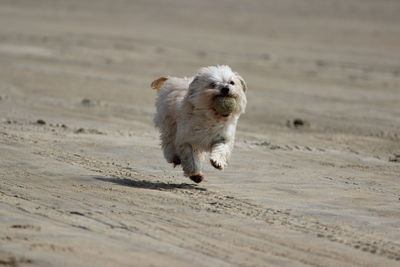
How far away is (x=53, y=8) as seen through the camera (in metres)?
39.3

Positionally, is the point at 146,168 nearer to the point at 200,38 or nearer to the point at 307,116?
the point at 307,116

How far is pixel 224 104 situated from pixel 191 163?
73 centimetres

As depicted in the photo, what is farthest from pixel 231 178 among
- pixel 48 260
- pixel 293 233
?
pixel 48 260

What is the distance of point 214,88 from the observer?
32.6 ft

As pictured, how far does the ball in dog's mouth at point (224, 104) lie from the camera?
32.5ft

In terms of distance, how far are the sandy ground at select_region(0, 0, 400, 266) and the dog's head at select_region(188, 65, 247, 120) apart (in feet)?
2.71

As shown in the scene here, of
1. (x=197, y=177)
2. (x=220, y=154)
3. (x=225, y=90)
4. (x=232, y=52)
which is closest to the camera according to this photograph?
(x=225, y=90)

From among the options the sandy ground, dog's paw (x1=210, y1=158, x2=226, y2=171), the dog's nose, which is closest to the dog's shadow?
the sandy ground

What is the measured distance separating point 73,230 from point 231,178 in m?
3.30

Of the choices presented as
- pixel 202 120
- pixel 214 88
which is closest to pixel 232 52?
pixel 202 120

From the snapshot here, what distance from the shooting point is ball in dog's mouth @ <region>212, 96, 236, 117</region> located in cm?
991

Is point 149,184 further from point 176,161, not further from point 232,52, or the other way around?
point 232,52

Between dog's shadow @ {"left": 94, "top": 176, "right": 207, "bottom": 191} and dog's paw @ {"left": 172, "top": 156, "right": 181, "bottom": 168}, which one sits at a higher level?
dog's paw @ {"left": 172, "top": 156, "right": 181, "bottom": 168}

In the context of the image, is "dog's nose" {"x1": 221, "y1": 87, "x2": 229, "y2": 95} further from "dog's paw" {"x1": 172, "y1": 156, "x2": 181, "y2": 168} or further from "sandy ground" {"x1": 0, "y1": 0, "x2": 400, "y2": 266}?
"dog's paw" {"x1": 172, "y1": 156, "x2": 181, "y2": 168}
